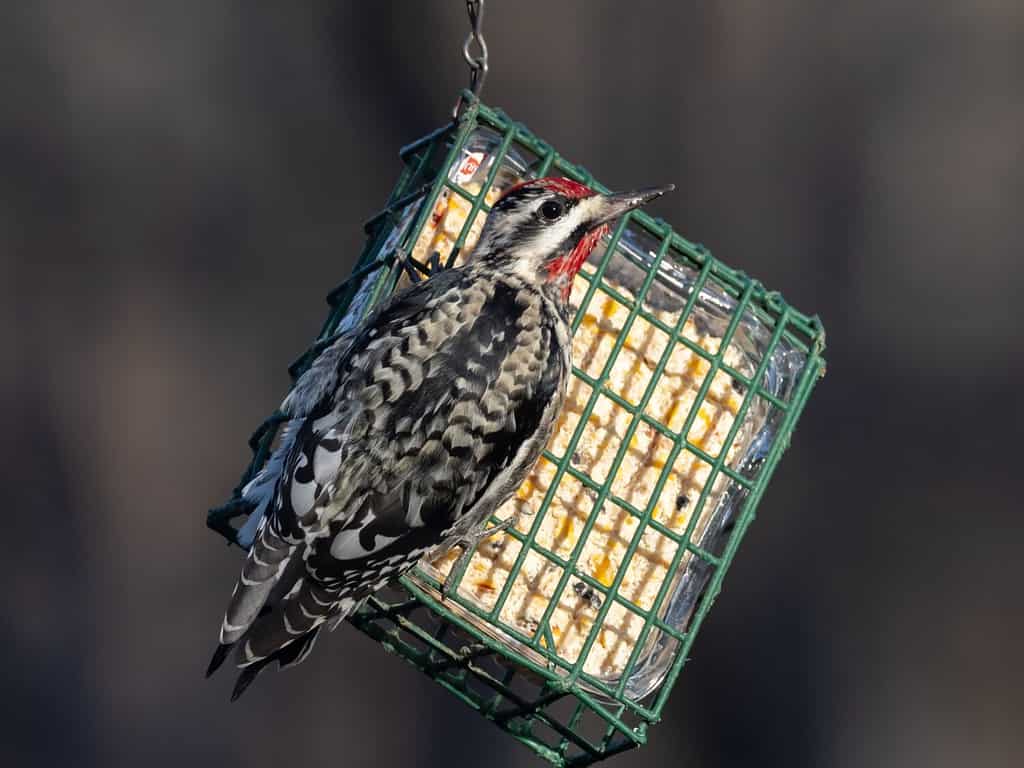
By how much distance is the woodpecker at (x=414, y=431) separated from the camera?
359cm

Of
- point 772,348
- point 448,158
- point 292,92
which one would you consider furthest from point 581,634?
point 292,92

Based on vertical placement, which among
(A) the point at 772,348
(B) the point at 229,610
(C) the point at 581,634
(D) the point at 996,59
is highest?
(D) the point at 996,59

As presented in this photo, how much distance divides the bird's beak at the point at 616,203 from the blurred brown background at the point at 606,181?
2.70 metres

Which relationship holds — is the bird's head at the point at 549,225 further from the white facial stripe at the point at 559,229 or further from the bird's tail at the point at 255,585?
the bird's tail at the point at 255,585

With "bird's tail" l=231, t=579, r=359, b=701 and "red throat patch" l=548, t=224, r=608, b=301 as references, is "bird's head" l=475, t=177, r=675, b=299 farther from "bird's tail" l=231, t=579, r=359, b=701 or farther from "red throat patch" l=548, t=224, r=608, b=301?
"bird's tail" l=231, t=579, r=359, b=701

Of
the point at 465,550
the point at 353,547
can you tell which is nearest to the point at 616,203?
the point at 465,550

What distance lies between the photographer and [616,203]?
3.81 metres

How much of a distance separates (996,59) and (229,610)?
4543 millimetres

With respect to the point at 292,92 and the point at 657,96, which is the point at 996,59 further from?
the point at 292,92

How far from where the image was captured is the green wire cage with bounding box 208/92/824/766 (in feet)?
12.9

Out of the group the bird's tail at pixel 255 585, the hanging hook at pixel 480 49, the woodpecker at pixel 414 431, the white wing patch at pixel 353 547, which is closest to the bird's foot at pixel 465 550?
the woodpecker at pixel 414 431

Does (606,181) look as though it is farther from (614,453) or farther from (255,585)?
(255,585)

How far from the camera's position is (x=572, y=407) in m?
4.04

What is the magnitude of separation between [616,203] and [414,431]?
72cm
